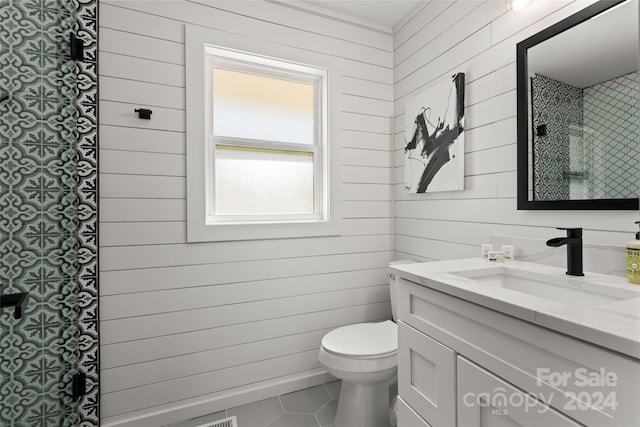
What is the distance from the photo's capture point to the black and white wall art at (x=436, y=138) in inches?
68.4

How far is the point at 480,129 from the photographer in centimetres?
163

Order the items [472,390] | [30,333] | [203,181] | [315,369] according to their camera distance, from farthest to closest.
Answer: [315,369]
[203,181]
[30,333]
[472,390]

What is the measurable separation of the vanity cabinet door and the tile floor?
109 centimetres

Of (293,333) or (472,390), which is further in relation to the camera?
(293,333)

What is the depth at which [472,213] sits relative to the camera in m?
1.69

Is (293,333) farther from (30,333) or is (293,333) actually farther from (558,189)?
(558,189)

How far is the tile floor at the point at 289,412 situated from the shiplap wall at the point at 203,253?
0.19 feet

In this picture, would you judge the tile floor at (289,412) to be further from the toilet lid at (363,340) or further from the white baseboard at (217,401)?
the toilet lid at (363,340)

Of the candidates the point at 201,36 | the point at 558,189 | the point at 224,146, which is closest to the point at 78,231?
the point at 224,146

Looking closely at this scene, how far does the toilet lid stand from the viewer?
1.56 meters

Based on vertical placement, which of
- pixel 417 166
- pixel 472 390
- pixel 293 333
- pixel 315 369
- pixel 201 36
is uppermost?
pixel 201 36

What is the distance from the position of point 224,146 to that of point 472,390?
1789 mm

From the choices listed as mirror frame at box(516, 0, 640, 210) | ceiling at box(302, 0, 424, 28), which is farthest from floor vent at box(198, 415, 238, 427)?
ceiling at box(302, 0, 424, 28)

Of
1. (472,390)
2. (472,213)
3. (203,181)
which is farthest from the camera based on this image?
(203,181)
